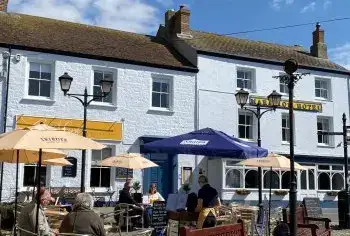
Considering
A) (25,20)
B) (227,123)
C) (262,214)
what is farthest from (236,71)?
(262,214)

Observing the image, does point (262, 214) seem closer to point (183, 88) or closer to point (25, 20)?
point (183, 88)

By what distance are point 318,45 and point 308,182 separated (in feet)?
29.0

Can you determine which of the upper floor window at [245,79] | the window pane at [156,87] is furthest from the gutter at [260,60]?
the window pane at [156,87]

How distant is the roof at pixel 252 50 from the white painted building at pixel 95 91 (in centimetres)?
186

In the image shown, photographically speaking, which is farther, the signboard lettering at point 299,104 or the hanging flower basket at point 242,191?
the signboard lettering at point 299,104

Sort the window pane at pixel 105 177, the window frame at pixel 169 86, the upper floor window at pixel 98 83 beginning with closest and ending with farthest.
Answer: the window pane at pixel 105 177 < the upper floor window at pixel 98 83 < the window frame at pixel 169 86

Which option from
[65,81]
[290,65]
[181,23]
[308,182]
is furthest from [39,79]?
→ [308,182]

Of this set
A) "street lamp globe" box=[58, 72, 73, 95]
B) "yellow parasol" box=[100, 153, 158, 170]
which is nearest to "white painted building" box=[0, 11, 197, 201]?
"street lamp globe" box=[58, 72, 73, 95]

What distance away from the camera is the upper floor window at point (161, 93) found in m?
23.6

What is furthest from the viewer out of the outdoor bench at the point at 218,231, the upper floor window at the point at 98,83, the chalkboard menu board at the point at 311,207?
the upper floor window at the point at 98,83

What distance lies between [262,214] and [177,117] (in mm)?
11804

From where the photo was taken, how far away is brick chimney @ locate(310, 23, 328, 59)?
30.4 meters

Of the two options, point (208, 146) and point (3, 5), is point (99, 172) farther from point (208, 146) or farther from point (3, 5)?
point (208, 146)

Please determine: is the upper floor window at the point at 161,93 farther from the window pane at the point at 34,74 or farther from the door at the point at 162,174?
the window pane at the point at 34,74
